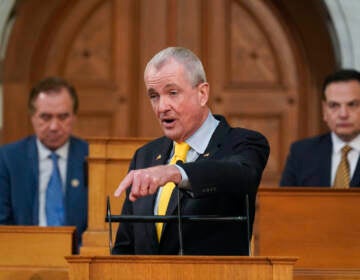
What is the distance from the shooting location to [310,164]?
626 cm

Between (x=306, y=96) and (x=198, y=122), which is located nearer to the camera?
(x=198, y=122)

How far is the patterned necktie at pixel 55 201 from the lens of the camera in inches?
240

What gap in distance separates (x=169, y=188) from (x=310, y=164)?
2.46 m

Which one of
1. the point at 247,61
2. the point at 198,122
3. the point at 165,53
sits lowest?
the point at 198,122

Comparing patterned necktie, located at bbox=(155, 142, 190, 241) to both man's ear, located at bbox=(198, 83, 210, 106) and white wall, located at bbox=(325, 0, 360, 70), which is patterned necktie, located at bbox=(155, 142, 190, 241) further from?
white wall, located at bbox=(325, 0, 360, 70)

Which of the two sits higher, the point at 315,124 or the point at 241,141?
the point at 315,124

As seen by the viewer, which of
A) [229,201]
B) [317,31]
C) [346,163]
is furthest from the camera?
[317,31]

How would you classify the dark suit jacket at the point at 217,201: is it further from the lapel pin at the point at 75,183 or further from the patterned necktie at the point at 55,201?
the lapel pin at the point at 75,183

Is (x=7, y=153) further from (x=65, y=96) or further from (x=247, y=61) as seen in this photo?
(x=247, y=61)

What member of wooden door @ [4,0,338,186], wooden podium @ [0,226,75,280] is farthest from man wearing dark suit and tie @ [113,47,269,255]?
wooden door @ [4,0,338,186]

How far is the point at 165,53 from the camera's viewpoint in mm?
3896

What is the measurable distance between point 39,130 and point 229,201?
2731 millimetres

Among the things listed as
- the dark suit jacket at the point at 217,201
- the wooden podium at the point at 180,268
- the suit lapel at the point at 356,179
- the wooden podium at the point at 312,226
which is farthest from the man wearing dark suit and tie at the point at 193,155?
the suit lapel at the point at 356,179

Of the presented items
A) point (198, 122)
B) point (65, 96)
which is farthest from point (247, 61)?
point (198, 122)
